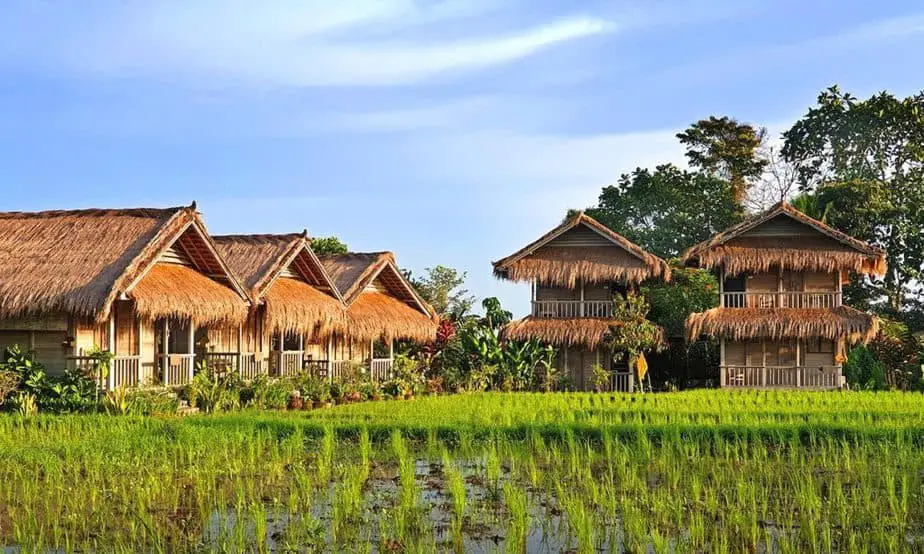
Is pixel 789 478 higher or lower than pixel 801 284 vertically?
lower

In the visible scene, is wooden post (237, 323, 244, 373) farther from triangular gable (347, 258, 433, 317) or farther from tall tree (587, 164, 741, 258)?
tall tree (587, 164, 741, 258)

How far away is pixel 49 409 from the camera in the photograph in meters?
15.1

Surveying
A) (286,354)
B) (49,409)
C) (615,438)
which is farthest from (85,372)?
(615,438)

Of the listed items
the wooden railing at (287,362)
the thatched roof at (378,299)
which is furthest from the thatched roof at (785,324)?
the wooden railing at (287,362)

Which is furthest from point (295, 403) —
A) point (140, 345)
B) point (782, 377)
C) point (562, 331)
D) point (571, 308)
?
point (782, 377)

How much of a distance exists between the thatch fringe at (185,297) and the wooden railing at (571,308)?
9093mm

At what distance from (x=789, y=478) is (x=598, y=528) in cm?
278

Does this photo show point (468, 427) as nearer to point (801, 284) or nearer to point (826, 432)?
point (826, 432)

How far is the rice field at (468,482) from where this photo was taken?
22.3ft

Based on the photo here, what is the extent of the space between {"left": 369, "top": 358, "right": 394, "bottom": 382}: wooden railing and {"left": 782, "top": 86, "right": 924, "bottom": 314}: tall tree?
42.1 feet

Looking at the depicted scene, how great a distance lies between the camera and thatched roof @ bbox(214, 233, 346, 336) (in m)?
19.2

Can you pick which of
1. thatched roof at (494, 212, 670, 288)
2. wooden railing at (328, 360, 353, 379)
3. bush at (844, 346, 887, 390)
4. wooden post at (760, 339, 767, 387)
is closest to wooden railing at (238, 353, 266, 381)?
wooden railing at (328, 360, 353, 379)

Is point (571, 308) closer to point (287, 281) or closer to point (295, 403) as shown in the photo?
point (287, 281)

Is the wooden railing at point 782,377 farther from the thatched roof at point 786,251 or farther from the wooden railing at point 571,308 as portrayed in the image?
the wooden railing at point 571,308
